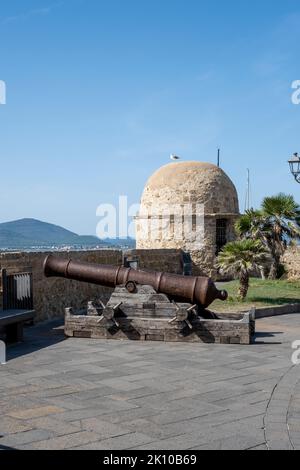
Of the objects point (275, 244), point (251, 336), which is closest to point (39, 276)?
point (251, 336)

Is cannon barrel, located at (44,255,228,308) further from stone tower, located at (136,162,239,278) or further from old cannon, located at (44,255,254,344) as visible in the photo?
stone tower, located at (136,162,239,278)

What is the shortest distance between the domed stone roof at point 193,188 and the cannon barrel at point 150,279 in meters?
12.7

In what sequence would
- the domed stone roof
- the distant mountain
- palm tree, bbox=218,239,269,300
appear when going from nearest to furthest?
palm tree, bbox=218,239,269,300
the domed stone roof
the distant mountain

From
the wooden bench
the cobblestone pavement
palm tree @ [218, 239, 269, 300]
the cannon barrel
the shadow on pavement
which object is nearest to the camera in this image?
the cobblestone pavement

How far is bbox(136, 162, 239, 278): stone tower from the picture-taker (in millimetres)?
22750

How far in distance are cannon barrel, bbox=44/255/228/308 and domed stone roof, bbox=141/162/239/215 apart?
1273 centimetres

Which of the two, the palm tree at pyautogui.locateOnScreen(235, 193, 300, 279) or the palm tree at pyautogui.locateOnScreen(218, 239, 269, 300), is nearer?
the palm tree at pyautogui.locateOnScreen(218, 239, 269, 300)

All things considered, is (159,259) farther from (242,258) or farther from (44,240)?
(44,240)

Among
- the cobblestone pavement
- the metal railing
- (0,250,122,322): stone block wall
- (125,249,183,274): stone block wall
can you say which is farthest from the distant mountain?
the cobblestone pavement

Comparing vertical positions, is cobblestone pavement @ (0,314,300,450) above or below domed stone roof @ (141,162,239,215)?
below

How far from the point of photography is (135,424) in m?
5.19

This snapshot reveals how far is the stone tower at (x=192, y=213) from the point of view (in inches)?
896

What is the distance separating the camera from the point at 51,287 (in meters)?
12.5
